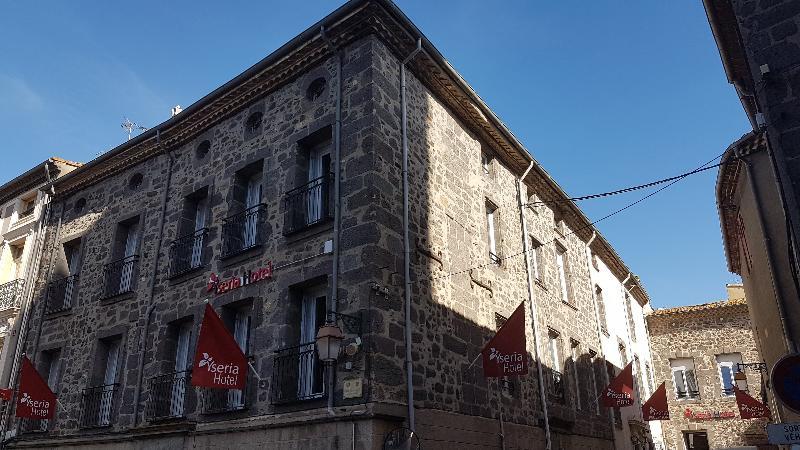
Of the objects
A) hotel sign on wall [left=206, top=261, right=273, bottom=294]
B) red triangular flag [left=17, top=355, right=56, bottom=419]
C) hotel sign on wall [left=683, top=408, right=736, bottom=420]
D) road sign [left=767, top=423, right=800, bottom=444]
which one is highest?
hotel sign on wall [left=206, top=261, right=273, bottom=294]

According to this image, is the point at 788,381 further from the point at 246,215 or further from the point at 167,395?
the point at 167,395

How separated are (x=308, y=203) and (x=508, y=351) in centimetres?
402

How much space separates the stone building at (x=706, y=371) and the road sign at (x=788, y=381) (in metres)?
19.3

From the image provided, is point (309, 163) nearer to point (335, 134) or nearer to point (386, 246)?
point (335, 134)

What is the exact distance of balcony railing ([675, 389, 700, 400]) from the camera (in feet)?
76.0

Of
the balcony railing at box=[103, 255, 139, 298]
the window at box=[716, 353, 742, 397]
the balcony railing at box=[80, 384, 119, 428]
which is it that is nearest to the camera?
the balcony railing at box=[80, 384, 119, 428]

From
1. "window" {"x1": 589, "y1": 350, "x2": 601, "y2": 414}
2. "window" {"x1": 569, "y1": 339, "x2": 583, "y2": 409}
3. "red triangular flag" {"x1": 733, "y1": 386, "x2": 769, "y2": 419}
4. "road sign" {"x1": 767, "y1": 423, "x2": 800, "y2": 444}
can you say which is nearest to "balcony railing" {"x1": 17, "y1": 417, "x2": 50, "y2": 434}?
"window" {"x1": 569, "y1": 339, "x2": 583, "y2": 409}

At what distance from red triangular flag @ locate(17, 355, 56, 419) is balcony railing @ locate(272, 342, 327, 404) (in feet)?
19.4

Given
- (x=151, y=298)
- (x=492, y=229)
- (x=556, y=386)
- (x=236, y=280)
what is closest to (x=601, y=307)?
(x=556, y=386)

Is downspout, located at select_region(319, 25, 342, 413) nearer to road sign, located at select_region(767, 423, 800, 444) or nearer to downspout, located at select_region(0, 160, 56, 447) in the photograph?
road sign, located at select_region(767, 423, 800, 444)

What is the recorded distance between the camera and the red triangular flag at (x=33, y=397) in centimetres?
1196

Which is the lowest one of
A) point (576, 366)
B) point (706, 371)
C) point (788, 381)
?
point (788, 381)

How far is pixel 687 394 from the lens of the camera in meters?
23.5

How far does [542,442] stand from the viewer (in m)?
12.2
